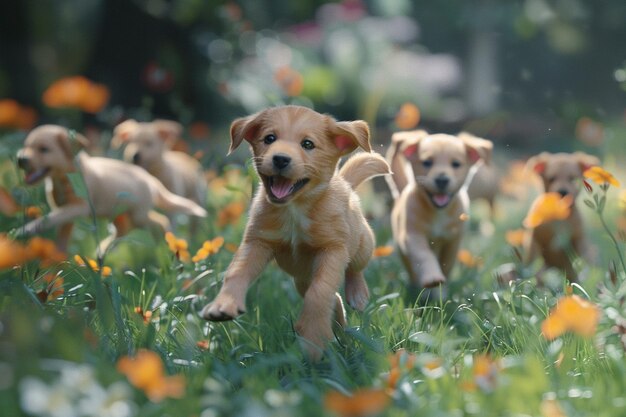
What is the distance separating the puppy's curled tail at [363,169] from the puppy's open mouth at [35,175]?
6.17ft

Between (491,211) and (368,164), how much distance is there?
2.47m

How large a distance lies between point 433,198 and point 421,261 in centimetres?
36

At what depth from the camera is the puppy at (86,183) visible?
183 inches

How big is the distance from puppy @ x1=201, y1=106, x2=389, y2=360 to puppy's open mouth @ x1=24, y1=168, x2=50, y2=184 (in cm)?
192

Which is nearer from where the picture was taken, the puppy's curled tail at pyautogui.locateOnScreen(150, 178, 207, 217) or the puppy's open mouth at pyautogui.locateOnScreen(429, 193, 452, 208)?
the puppy's open mouth at pyautogui.locateOnScreen(429, 193, 452, 208)

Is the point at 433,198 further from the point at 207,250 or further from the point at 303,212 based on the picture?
the point at 303,212

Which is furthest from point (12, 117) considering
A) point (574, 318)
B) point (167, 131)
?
point (574, 318)

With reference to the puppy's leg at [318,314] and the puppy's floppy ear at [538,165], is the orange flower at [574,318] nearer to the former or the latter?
the puppy's leg at [318,314]

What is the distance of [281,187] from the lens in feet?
9.41

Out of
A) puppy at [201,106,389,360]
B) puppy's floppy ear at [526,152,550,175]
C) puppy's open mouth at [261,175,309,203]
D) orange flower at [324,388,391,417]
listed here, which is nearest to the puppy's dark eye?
puppy at [201,106,389,360]

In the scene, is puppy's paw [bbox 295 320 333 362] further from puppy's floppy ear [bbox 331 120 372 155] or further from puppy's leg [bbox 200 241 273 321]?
puppy's floppy ear [bbox 331 120 372 155]

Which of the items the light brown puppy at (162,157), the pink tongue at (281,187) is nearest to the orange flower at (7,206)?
the light brown puppy at (162,157)

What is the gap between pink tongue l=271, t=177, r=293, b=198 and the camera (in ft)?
9.36

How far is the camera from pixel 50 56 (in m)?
11.2
